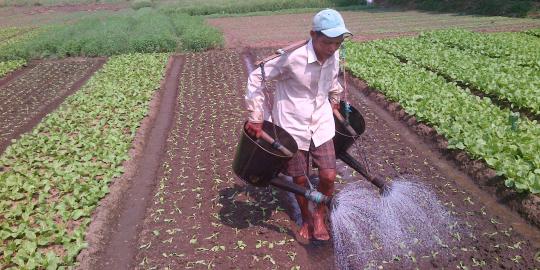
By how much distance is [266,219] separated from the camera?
4.85 m

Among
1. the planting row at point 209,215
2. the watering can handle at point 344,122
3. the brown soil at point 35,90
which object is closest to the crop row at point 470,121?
the watering can handle at point 344,122

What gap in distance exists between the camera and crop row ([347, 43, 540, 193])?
208 inches

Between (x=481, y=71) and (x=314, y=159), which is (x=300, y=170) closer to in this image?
(x=314, y=159)

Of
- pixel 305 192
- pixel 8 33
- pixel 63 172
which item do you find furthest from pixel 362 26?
pixel 305 192

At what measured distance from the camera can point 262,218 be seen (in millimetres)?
4879

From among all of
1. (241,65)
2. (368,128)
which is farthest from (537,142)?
(241,65)

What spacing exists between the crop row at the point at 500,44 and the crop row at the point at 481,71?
469 mm

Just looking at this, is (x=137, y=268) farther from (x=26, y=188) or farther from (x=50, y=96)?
(x=50, y=96)

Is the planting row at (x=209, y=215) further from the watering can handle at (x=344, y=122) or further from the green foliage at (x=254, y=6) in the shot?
the green foliage at (x=254, y=6)

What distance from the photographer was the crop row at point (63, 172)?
4535 millimetres

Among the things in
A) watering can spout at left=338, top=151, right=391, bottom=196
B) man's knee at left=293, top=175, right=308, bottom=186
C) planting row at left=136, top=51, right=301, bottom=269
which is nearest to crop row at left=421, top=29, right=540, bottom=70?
planting row at left=136, top=51, right=301, bottom=269

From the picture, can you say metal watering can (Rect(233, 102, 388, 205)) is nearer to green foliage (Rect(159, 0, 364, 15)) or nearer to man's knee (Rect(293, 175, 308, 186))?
man's knee (Rect(293, 175, 308, 186))

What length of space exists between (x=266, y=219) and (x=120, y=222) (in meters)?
1.75

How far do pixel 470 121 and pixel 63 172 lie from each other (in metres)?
5.91
